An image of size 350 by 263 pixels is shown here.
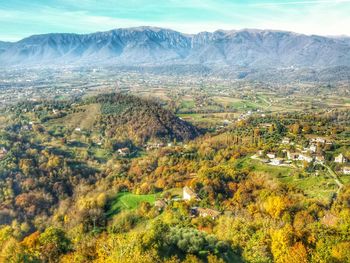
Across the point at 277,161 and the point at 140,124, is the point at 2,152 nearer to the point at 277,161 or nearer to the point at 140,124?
the point at 140,124

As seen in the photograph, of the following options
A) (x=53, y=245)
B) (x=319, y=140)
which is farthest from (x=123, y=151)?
(x=53, y=245)

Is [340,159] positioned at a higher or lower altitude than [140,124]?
higher

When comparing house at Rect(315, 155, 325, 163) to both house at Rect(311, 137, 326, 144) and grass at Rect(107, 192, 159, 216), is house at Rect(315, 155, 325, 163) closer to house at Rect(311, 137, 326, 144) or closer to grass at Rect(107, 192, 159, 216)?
house at Rect(311, 137, 326, 144)

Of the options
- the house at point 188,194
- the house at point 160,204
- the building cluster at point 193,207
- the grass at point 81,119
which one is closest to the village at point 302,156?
the house at point 188,194

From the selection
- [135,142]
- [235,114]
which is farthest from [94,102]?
[235,114]

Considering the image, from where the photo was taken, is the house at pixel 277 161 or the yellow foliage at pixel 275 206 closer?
the yellow foliage at pixel 275 206

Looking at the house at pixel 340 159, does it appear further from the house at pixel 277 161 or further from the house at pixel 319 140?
the house at pixel 277 161

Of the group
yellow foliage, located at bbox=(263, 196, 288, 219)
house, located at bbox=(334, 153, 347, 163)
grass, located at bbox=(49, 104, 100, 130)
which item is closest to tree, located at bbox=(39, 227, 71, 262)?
yellow foliage, located at bbox=(263, 196, 288, 219)
